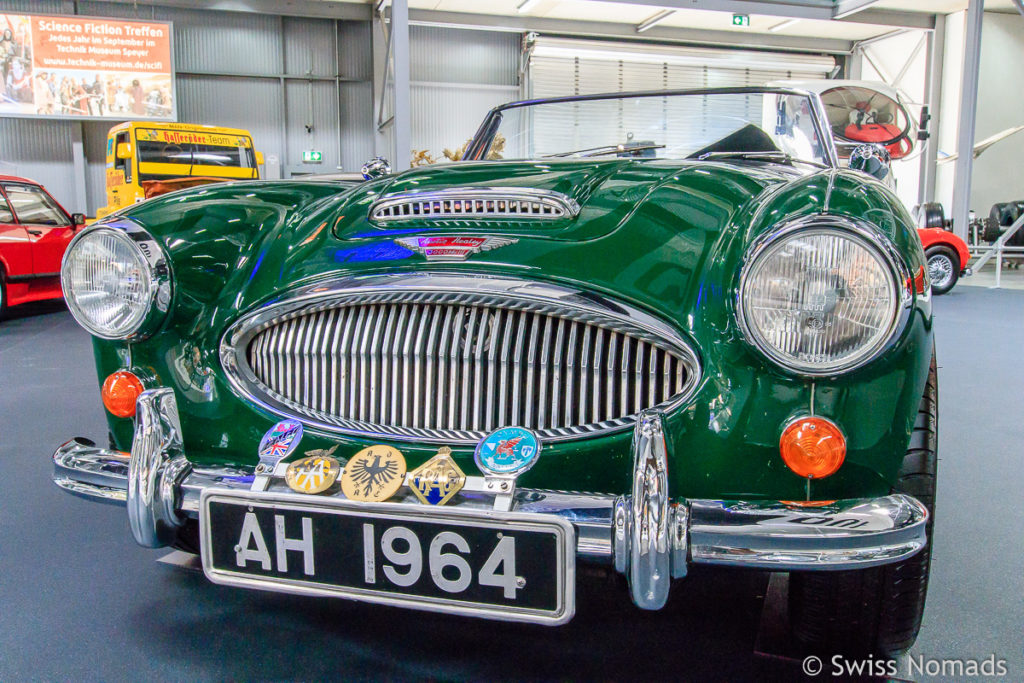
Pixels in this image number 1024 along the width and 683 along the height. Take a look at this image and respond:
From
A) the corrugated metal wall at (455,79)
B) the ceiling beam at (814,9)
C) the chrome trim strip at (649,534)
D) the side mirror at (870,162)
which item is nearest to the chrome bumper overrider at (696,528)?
the chrome trim strip at (649,534)

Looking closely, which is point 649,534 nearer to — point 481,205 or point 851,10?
point 481,205

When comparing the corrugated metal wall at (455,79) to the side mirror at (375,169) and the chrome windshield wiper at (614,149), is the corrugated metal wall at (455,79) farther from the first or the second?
the chrome windshield wiper at (614,149)

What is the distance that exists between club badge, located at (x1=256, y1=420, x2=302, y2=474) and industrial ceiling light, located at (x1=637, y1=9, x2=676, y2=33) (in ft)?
40.4

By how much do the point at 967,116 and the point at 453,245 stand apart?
36.6 ft

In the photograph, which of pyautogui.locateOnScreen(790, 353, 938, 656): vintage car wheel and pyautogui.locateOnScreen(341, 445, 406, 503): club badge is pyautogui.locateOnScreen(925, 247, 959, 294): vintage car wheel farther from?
pyautogui.locateOnScreen(341, 445, 406, 503): club badge

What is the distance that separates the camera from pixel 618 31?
13.1 metres

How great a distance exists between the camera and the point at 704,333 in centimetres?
119

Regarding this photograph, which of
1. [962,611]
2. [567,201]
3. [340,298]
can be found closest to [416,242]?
[340,298]

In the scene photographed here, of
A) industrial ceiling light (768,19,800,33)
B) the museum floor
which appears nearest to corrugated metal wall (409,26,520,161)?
industrial ceiling light (768,19,800,33)

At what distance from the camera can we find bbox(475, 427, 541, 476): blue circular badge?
1118 mm

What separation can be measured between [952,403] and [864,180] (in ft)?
7.85

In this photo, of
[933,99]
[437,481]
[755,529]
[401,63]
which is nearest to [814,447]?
[755,529]

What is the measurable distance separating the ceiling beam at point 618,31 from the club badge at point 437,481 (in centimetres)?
1111

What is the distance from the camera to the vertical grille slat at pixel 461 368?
1.25 m
